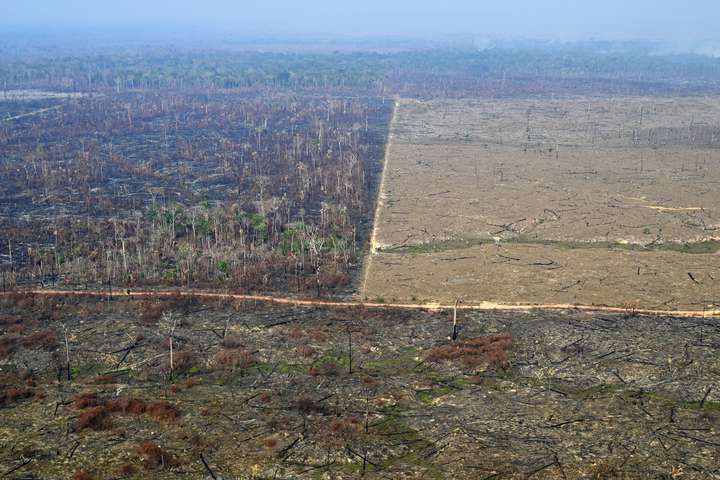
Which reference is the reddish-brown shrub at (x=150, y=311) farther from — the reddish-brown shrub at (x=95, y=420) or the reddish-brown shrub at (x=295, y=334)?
the reddish-brown shrub at (x=95, y=420)

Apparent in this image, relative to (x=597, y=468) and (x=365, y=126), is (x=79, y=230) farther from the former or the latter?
(x=365, y=126)

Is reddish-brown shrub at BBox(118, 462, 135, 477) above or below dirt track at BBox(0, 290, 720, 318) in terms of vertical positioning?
below

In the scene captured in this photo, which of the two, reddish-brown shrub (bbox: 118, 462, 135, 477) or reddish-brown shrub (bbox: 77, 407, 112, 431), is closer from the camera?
reddish-brown shrub (bbox: 118, 462, 135, 477)

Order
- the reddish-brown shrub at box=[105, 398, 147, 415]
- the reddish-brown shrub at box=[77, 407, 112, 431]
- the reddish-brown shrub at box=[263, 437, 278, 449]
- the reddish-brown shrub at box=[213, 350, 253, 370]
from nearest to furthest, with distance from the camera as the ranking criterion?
the reddish-brown shrub at box=[263, 437, 278, 449] < the reddish-brown shrub at box=[77, 407, 112, 431] < the reddish-brown shrub at box=[105, 398, 147, 415] < the reddish-brown shrub at box=[213, 350, 253, 370]

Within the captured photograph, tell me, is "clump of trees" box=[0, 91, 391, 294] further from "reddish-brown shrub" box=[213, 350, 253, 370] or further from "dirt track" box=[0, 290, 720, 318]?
"reddish-brown shrub" box=[213, 350, 253, 370]

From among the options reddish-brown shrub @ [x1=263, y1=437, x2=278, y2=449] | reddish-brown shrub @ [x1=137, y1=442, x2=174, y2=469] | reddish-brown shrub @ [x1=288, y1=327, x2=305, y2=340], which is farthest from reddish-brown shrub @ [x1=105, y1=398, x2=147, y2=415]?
reddish-brown shrub @ [x1=288, y1=327, x2=305, y2=340]

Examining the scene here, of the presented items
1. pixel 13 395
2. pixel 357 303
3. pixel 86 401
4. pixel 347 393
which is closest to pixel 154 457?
pixel 86 401

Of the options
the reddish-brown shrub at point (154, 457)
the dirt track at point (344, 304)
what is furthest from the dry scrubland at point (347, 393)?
the dirt track at point (344, 304)

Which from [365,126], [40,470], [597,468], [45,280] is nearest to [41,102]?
[365,126]
